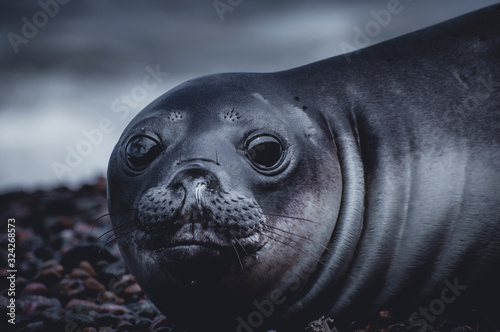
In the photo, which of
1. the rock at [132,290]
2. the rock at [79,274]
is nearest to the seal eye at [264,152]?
the rock at [132,290]

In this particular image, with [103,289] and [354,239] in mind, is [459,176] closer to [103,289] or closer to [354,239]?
[354,239]

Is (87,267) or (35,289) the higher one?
(87,267)

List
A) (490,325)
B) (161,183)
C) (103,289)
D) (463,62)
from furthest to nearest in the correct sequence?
(103,289), (463,62), (490,325), (161,183)

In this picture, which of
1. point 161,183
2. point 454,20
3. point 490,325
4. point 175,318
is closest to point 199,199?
point 161,183

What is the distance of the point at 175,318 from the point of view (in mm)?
3367

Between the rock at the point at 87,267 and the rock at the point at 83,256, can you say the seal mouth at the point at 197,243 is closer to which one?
the rock at the point at 87,267

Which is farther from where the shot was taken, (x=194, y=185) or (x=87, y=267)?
(x=87, y=267)

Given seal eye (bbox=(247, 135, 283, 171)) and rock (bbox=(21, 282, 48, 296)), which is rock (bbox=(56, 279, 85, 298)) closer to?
rock (bbox=(21, 282, 48, 296))

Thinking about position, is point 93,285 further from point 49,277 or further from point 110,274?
point 49,277

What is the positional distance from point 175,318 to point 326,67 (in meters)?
2.13

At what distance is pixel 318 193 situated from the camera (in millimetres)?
3199

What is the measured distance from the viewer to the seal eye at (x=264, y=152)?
124 inches

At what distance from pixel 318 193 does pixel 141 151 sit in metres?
1.15

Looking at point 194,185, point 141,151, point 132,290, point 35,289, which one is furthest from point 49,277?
point 194,185
